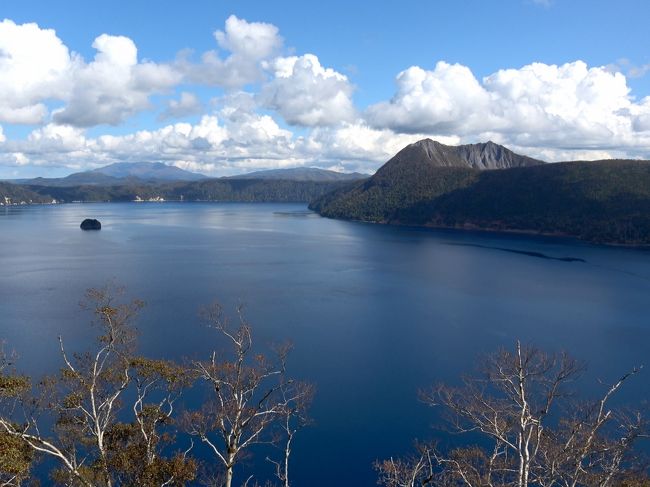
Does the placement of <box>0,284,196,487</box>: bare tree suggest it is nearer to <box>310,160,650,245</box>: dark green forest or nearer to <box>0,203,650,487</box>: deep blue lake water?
<box>0,203,650,487</box>: deep blue lake water

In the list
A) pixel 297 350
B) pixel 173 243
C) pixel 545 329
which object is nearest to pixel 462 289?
pixel 545 329

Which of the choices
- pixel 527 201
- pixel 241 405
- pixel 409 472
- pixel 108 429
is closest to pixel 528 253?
pixel 527 201

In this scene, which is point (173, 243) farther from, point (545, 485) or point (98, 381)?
point (545, 485)

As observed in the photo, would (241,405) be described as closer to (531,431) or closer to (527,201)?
(531,431)

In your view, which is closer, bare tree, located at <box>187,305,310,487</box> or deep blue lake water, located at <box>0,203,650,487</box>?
bare tree, located at <box>187,305,310,487</box>

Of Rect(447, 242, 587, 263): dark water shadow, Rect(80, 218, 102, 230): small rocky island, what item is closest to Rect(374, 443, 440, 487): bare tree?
Rect(447, 242, 587, 263): dark water shadow

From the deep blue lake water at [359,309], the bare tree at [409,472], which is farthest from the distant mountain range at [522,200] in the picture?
the bare tree at [409,472]
